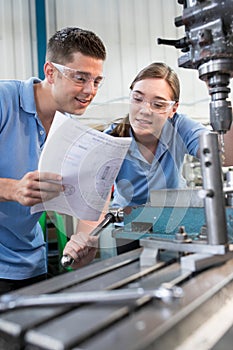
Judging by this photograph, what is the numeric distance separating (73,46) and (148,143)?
0.47 m

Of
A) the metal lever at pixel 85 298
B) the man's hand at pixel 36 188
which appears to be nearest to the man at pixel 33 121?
the man's hand at pixel 36 188

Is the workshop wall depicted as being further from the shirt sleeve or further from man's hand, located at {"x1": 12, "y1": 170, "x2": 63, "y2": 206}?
man's hand, located at {"x1": 12, "y1": 170, "x2": 63, "y2": 206}

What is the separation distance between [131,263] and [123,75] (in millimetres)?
2390

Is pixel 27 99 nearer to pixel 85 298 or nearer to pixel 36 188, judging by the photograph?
pixel 36 188

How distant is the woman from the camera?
1.10 metres

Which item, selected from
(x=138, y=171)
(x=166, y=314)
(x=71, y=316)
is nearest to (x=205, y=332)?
(x=166, y=314)

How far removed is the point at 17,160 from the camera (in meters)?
1.20

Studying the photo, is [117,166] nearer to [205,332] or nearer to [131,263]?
[131,263]

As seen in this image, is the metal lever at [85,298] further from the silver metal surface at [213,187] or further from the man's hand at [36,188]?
the man's hand at [36,188]

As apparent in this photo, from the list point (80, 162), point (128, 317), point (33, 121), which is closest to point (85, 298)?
point (128, 317)

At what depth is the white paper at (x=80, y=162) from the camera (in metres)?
0.89

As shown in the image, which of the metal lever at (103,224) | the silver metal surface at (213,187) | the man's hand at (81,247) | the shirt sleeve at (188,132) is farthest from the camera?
the shirt sleeve at (188,132)

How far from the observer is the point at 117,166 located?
1.02 m

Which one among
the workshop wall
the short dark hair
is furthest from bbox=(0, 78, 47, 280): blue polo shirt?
the workshop wall
